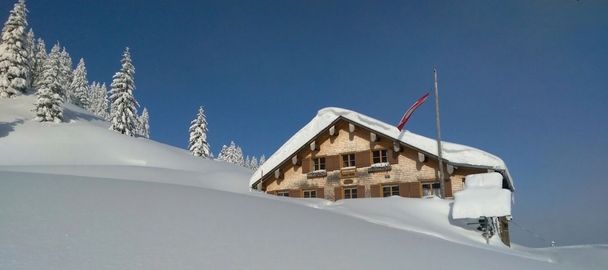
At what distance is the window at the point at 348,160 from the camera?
878 inches

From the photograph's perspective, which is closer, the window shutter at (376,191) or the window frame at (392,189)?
the window frame at (392,189)

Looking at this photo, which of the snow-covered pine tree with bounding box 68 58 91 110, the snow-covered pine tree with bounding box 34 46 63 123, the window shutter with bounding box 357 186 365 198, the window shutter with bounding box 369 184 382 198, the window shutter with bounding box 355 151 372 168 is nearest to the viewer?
the window shutter with bounding box 369 184 382 198

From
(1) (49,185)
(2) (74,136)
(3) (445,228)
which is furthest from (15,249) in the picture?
(2) (74,136)

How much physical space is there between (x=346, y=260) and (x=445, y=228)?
988cm

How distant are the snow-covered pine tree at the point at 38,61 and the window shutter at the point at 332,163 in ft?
193

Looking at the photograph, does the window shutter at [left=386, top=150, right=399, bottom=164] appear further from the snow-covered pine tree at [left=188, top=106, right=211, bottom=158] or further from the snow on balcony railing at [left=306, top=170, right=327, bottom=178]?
the snow-covered pine tree at [left=188, top=106, right=211, bottom=158]

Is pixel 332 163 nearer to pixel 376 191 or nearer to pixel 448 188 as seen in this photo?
pixel 376 191

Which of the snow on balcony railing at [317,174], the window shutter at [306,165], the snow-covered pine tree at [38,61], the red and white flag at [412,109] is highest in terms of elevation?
the snow-covered pine tree at [38,61]

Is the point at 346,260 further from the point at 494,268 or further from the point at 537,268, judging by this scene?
the point at 537,268

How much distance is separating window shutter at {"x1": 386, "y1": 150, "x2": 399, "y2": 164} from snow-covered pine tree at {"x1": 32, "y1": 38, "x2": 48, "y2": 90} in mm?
62501

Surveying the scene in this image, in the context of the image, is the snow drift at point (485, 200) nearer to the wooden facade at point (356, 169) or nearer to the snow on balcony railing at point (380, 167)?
the wooden facade at point (356, 169)

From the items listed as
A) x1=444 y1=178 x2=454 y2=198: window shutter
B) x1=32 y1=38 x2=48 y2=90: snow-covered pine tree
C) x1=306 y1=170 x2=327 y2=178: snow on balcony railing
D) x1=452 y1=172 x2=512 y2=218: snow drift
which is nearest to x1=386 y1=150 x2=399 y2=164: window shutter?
x1=444 y1=178 x2=454 y2=198: window shutter

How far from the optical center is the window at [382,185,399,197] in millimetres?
20594

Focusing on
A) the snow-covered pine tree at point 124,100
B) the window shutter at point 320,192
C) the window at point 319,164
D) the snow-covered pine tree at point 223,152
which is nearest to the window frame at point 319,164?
the window at point 319,164
